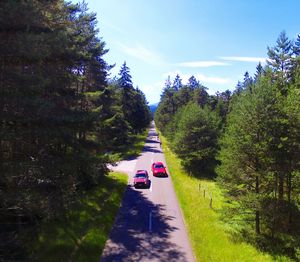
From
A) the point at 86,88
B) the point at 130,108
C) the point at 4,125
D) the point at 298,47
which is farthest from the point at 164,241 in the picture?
the point at 130,108

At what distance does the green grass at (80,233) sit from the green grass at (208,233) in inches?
200

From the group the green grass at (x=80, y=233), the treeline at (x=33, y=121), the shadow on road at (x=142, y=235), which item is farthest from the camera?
the shadow on road at (x=142, y=235)

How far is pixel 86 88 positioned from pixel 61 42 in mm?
19315

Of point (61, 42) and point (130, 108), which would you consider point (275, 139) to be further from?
point (130, 108)

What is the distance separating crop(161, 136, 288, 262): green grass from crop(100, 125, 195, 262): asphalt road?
21.5 inches

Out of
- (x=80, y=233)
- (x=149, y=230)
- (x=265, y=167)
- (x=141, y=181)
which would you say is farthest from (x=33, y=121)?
(x=141, y=181)


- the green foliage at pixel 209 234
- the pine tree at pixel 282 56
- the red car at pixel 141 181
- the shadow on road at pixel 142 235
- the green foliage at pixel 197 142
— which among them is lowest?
the shadow on road at pixel 142 235

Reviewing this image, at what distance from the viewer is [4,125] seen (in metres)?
12.6

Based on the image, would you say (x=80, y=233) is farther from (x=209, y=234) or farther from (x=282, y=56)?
(x=282, y=56)

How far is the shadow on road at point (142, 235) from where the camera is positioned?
53.9 feet

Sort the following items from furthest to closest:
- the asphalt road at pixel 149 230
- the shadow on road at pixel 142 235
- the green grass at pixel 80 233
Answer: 1. the asphalt road at pixel 149 230
2. the shadow on road at pixel 142 235
3. the green grass at pixel 80 233

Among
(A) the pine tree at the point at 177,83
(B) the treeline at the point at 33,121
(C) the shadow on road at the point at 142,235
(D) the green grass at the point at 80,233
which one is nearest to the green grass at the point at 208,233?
(C) the shadow on road at the point at 142,235

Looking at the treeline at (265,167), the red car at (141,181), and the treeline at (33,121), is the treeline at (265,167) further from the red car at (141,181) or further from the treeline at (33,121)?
the red car at (141,181)

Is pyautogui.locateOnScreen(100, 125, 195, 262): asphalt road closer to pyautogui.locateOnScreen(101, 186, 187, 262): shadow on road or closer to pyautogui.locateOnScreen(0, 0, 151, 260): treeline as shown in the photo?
pyautogui.locateOnScreen(101, 186, 187, 262): shadow on road
